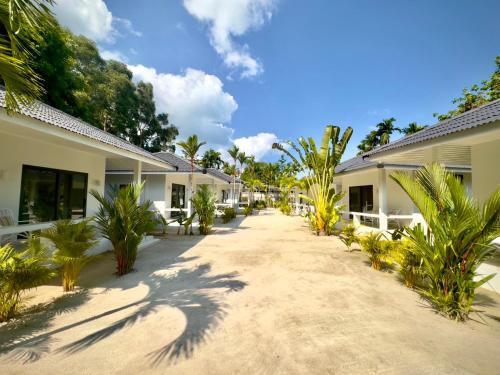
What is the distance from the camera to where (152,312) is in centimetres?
353

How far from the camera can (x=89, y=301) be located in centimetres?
392

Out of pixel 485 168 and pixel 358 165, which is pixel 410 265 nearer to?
pixel 485 168

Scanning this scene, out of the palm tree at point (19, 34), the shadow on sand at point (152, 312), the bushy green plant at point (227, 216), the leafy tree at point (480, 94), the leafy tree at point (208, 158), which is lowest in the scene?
the shadow on sand at point (152, 312)

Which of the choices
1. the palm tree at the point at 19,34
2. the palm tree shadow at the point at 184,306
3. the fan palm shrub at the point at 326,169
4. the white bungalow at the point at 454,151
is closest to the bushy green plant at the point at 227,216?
the fan palm shrub at the point at 326,169

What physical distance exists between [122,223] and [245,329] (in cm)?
386

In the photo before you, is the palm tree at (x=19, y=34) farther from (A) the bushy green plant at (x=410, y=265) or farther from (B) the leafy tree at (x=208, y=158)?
(B) the leafy tree at (x=208, y=158)

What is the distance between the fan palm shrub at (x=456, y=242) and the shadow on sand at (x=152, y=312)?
3.45 meters

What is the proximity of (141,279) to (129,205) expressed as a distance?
1.74 metres

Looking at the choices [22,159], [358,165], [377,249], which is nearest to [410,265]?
[377,249]

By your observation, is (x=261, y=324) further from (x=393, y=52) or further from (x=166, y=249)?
(x=393, y=52)

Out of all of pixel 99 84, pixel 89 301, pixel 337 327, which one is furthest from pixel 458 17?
pixel 99 84

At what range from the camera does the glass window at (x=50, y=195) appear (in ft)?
22.6

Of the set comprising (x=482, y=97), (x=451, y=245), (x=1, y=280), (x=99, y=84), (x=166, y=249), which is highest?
(x=99, y=84)

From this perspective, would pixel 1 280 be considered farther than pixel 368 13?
No
